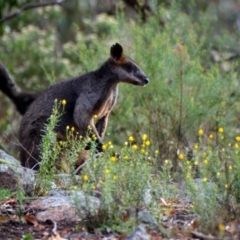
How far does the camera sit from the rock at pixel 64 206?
17.9 feet

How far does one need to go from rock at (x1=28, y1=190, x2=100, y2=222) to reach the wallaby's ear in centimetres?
326

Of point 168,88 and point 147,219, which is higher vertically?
point 168,88

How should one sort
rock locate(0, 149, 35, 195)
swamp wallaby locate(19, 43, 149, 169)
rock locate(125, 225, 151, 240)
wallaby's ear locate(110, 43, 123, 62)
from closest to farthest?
1. rock locate(125, 225, 151, 240)
2. rock locate(0, 149, 35, 195)
3. swamp wallaby locate(19, 43, 149, 169)
4. wallaby's ear locate(110, 43, 123, 62)

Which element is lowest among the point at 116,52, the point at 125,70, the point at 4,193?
the point at 4,193

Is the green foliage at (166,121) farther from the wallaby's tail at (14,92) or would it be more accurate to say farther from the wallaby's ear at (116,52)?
the wallaby's ear at (116,52)

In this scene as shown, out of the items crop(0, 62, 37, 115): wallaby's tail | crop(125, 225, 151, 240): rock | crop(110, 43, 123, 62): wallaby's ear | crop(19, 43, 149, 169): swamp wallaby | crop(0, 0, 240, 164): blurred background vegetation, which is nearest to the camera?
crop(125, 225, 151, 240): rock

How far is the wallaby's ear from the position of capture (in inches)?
370

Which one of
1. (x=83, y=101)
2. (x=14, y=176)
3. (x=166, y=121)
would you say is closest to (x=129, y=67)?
(x=83, y=101)

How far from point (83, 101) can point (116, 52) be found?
30.0 inches

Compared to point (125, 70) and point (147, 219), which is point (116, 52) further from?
point (147, 219)

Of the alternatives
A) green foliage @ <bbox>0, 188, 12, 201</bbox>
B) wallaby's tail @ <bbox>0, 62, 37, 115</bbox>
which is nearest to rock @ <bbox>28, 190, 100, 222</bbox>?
green foliage @ <bbox>0, 188, 12, 201</bbox>

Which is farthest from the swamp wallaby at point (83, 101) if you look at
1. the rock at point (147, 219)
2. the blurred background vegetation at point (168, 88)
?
the rock at point (147, 219)

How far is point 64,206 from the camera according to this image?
6098 millimetres

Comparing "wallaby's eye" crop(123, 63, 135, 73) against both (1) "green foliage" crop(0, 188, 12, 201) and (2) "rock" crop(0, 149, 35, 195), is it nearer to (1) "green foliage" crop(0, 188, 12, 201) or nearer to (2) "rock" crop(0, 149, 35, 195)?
(2) "rock" crop(0, 149, 35, 195)
